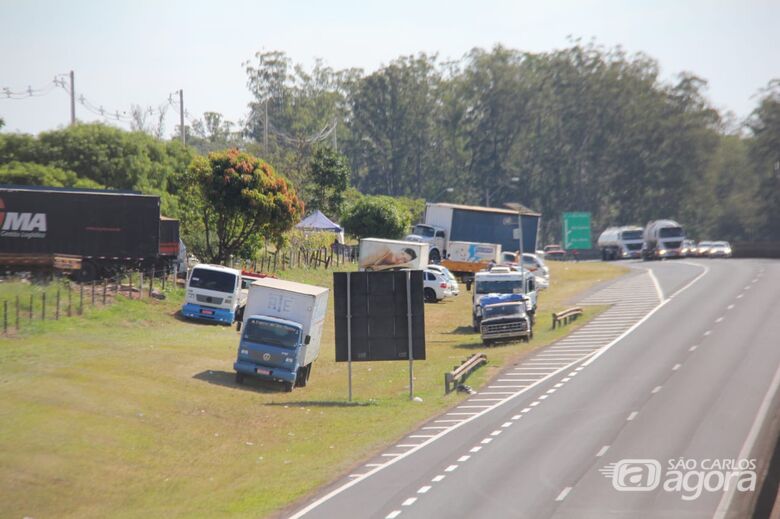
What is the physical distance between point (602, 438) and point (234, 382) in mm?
13913

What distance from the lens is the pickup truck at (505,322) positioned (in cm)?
4912

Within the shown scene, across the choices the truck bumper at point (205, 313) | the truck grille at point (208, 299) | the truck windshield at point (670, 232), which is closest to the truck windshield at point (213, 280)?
the truck grille at point (208, 299)

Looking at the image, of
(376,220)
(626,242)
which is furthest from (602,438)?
(626,242)

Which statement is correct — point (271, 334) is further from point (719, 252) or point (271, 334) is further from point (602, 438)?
point (719, 252)

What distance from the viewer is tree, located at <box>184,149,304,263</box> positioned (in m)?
59.4

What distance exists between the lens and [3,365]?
1257 inches

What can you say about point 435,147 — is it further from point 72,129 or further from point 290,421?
point 290,421

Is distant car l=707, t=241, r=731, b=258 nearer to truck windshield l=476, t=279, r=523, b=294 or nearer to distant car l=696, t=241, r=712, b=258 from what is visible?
distant car l=696, t=241, r=712, b=258

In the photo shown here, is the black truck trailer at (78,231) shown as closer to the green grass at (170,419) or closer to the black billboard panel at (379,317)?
the green grass at (170,419)

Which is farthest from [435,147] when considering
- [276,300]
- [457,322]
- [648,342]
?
[276,300]

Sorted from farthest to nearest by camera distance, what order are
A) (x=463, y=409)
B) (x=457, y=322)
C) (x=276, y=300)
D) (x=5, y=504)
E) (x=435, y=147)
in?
(x=435, y=147)
(x=457, y=322)
(x=276, y=300)
(x=463, y=409)
(x=5, y=504)

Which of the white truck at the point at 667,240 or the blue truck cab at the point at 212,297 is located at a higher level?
the white truck at the point at 667,240

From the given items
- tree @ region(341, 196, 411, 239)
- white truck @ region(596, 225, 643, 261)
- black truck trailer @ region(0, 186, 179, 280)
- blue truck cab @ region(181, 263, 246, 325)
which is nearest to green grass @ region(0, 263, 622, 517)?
blue truck cab @ region(181, 263, 246, 325)

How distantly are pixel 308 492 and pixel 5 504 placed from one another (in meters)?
5.91
